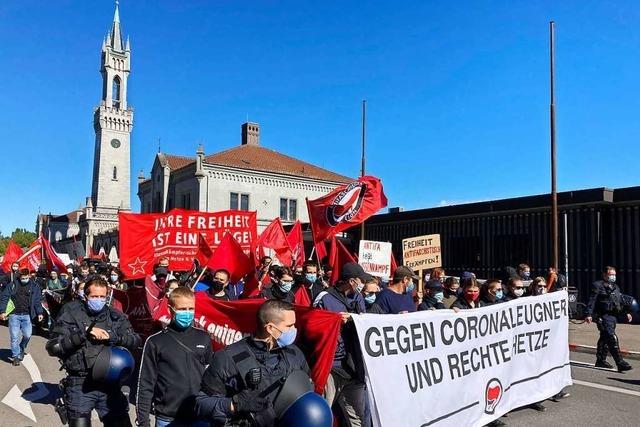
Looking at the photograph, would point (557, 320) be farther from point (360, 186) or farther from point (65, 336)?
point (65, 336)

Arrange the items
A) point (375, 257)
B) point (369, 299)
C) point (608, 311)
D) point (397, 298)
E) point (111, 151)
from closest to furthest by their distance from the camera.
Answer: point (397, 298) → point (369, 299) → point (608, 311) → point (375, 257) → point (111, 151)

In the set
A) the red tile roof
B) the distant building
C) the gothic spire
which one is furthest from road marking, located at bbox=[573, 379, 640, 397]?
the gothic spire

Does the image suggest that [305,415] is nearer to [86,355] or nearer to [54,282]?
[86,355]

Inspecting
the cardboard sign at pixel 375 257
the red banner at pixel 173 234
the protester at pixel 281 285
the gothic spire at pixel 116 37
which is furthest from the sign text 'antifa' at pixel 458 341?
the gothic spire at pixel 116 37

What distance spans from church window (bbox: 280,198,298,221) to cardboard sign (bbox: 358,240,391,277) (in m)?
34.1

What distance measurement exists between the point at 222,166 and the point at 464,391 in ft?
131

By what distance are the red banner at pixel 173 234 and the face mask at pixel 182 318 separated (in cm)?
739

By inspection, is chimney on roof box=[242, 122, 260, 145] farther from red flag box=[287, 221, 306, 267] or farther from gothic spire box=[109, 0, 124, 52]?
gothic spire box=[109, 0, 124, 52]

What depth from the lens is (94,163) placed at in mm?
84562

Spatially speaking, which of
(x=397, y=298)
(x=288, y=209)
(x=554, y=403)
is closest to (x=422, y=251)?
(x=554, y=403)

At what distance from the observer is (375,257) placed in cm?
1272

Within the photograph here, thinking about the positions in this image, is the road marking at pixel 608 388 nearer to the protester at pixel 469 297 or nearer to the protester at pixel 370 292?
the protester at pixel 469 297

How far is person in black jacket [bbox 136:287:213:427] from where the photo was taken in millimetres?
3896

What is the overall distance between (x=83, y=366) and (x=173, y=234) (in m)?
7.66
